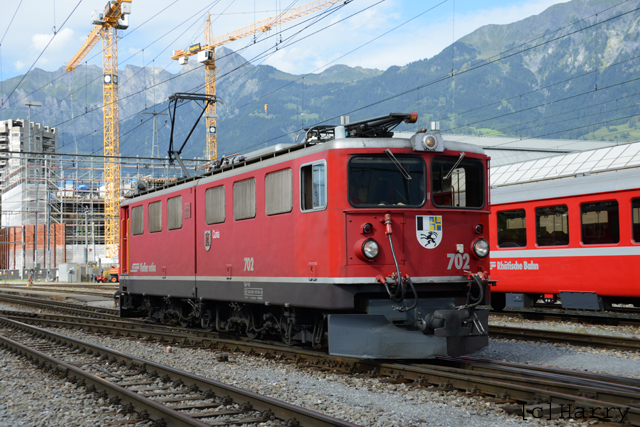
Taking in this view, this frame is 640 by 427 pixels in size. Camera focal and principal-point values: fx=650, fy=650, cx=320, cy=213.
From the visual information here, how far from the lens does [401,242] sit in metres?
9.07

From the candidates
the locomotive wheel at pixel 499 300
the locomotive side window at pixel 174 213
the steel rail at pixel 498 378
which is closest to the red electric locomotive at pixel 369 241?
the steel rail at pixel 498 378

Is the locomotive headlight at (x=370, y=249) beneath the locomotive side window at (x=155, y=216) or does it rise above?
beneath

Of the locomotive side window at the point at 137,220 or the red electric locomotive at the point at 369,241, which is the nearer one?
the red electric locomotive at the point at 369,241

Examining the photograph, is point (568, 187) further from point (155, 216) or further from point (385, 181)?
point (155, 216)

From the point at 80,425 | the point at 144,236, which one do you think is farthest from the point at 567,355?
the point at 144,236

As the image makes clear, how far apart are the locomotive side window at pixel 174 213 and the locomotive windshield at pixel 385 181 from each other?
6142mm

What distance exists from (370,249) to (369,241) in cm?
11

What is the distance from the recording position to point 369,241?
350 inches

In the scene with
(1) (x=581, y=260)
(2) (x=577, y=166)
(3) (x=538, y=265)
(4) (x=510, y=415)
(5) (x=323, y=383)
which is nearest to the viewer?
(4) (x=510, y=415)

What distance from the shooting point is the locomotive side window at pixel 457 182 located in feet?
31.1

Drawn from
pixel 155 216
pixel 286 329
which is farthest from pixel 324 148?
pixel 155 216

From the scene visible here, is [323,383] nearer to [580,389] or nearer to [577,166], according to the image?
[580,389]

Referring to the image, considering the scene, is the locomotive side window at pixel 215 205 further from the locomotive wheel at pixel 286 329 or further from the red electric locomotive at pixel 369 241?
the locomotive wheel at pixel 286 329

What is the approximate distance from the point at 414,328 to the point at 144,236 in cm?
928
